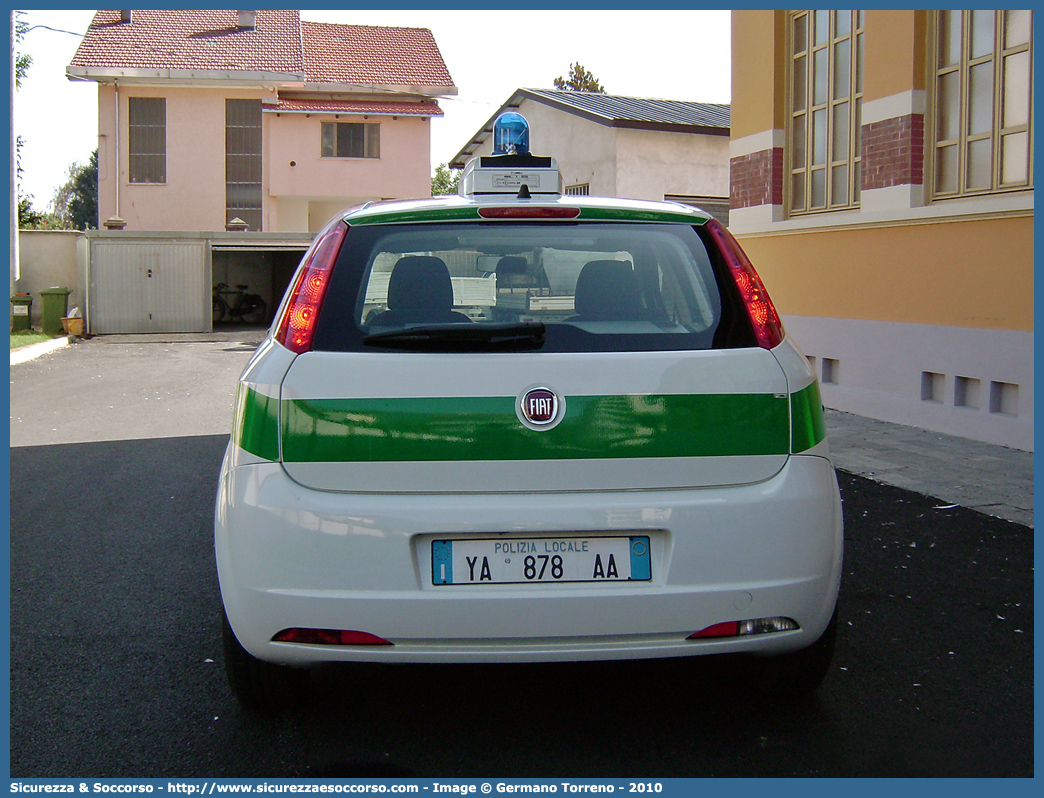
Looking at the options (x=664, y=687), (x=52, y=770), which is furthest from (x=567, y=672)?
(x=52, y=770)

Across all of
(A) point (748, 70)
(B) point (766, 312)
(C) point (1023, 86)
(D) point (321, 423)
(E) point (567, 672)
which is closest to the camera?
(D) point (321, 423)

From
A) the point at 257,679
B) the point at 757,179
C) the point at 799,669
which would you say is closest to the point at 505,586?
the point at 257,679

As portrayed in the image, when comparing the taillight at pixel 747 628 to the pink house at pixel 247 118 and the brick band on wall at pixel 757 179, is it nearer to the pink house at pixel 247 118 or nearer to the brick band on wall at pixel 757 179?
the brick band on wall at pixel 757 179

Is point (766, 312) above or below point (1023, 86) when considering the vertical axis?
below

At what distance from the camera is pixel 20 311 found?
74.3 ft

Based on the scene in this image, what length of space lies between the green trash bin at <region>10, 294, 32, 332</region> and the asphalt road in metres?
18.7

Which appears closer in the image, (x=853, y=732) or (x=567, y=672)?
(x=853, y=732)

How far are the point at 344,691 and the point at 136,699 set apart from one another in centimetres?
68

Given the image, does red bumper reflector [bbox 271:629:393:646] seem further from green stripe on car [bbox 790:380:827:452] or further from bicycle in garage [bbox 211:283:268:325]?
bicycle in garage [bbox 211:283:268:325]

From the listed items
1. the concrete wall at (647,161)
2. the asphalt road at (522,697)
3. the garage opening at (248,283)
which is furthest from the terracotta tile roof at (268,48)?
the asphalt road at (522,697)

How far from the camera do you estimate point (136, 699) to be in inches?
140

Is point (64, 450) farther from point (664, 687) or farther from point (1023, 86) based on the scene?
point (1023, 86)

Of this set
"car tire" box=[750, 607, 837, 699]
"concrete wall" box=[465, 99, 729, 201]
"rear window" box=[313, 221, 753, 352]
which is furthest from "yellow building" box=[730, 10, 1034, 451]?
"concrete wall" box=[465, 99, 729, 201]

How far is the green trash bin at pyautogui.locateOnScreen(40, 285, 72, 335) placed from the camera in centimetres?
2305
